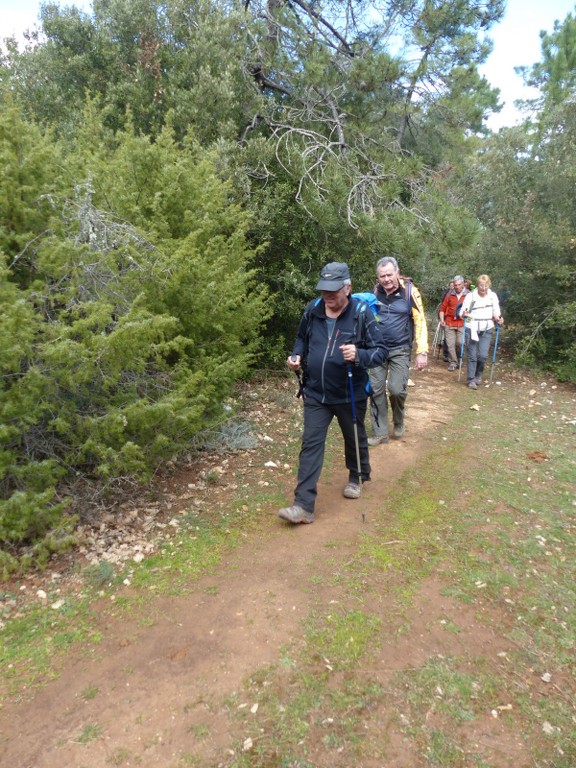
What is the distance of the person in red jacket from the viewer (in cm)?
1179

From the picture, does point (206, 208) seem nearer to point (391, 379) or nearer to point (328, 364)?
point (328, 364)

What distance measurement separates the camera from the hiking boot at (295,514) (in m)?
4.68

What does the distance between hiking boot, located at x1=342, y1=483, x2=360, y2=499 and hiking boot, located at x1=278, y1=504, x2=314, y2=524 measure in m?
0.68

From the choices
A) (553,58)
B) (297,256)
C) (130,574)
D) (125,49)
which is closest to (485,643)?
(130,574)

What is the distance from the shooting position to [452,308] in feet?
39.1

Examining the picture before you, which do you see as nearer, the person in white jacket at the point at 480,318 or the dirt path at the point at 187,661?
the dirt path at the point at 187,661

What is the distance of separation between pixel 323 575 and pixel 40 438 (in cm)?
242

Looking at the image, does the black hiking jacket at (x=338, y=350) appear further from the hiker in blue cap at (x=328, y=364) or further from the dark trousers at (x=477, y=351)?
the dark trousers at (x=477, y=351)

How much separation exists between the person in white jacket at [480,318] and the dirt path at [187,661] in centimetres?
639

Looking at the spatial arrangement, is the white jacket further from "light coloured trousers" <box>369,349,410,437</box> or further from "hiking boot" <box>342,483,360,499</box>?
"hiking boot" <box>342,483,360,499</box>

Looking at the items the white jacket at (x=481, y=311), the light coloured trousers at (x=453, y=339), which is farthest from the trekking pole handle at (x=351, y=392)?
the light coloured trousers at (x=453, y=339)

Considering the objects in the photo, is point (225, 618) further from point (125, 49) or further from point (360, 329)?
point (125, 49)

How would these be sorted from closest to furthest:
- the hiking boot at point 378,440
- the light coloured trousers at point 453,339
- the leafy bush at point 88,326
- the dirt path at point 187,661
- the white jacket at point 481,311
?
the dirt path at point 187,661 → the leafy bush at point 88,326 → the hiking boot at point 378,440 → the white jacket at point 481,311 → the light coloured trousers at point 453,339

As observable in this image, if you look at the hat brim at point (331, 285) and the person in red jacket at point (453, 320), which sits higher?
the hat brim at point (331, 285)
